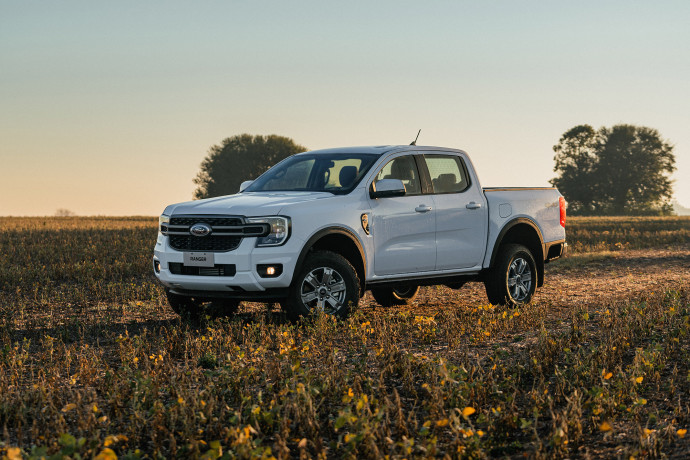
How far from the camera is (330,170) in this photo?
9867 millimetres

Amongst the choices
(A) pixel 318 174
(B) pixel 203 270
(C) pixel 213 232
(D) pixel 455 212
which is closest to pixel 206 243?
(C) pixel 213 232

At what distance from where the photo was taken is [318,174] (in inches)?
389

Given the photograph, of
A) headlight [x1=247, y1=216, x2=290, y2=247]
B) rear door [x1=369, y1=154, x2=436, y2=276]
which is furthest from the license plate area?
rear door [x1=369, y1=154, x2=436, y2=276]

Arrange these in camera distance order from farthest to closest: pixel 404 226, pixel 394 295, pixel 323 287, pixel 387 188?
1. pixel 394 295
2. pixel 404 226
3. pixel 387 188
4. pixel 323 287

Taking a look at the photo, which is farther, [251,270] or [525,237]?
[525,237]

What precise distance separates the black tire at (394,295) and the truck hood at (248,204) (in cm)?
309

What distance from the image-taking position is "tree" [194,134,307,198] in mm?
77250

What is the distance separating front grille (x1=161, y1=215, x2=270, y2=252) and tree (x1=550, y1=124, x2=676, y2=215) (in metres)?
65.9

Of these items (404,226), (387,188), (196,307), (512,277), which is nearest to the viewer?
(387,188)

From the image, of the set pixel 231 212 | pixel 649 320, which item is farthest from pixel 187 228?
pixel 649 320

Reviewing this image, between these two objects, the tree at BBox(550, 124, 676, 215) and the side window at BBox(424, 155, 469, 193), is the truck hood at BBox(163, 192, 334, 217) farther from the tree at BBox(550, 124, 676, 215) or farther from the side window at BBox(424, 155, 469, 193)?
the tree at BBox(550, 124, 676, 215)

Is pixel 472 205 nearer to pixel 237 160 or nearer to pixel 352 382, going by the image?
pixel 352 382

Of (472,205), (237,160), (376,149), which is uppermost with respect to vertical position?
(237,160)

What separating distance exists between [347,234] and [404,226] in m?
0.93
